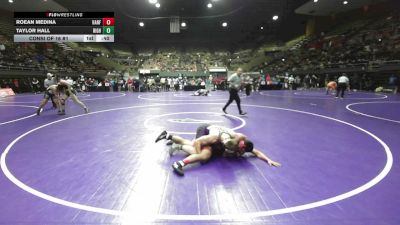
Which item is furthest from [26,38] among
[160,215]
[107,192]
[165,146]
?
[160,215]

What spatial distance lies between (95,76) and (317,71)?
1030 inches

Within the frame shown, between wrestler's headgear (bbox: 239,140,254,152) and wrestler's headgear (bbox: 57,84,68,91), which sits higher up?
wrestler's headgear (bbox: 57,84,68,91)

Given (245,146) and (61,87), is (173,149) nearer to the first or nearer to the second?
(245,146)

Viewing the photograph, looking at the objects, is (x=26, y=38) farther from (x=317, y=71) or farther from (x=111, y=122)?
(x=317, y=71)

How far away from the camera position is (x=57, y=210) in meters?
2.98
